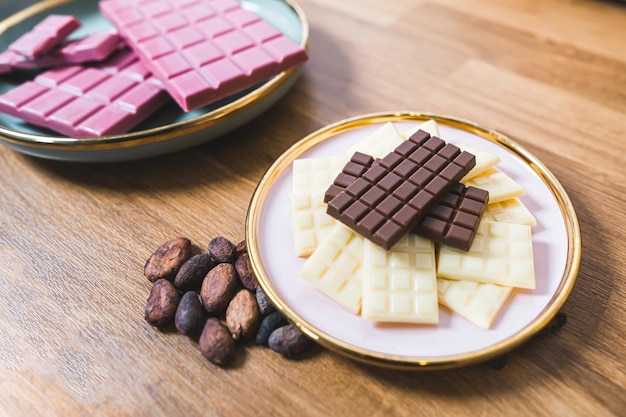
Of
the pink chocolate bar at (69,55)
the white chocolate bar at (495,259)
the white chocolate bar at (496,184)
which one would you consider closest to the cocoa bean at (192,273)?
the white chocolate bar at (495,259)

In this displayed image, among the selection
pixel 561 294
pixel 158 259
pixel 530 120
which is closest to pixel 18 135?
pixel 158 259

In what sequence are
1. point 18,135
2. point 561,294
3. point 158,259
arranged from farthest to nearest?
1. point 18,135
2. point 158,259
3. point 561,294

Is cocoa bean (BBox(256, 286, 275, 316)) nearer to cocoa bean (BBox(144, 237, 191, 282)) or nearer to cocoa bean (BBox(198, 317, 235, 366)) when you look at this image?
cocoa bean (BBox(198, 317, 235, 366))

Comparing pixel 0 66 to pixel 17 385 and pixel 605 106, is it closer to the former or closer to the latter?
pixel 17 385

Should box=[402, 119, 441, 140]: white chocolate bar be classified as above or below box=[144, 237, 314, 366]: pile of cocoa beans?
above

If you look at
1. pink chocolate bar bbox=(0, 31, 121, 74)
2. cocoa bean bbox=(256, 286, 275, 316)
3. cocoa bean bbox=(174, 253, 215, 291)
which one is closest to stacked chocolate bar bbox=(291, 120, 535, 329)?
cocoa bean bbox=(256, 286, 275, 316)

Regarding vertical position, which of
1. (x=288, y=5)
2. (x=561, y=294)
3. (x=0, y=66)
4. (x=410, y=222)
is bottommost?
(x=561, y=294)

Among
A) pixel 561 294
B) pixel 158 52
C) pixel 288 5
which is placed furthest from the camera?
pixel 288 5
